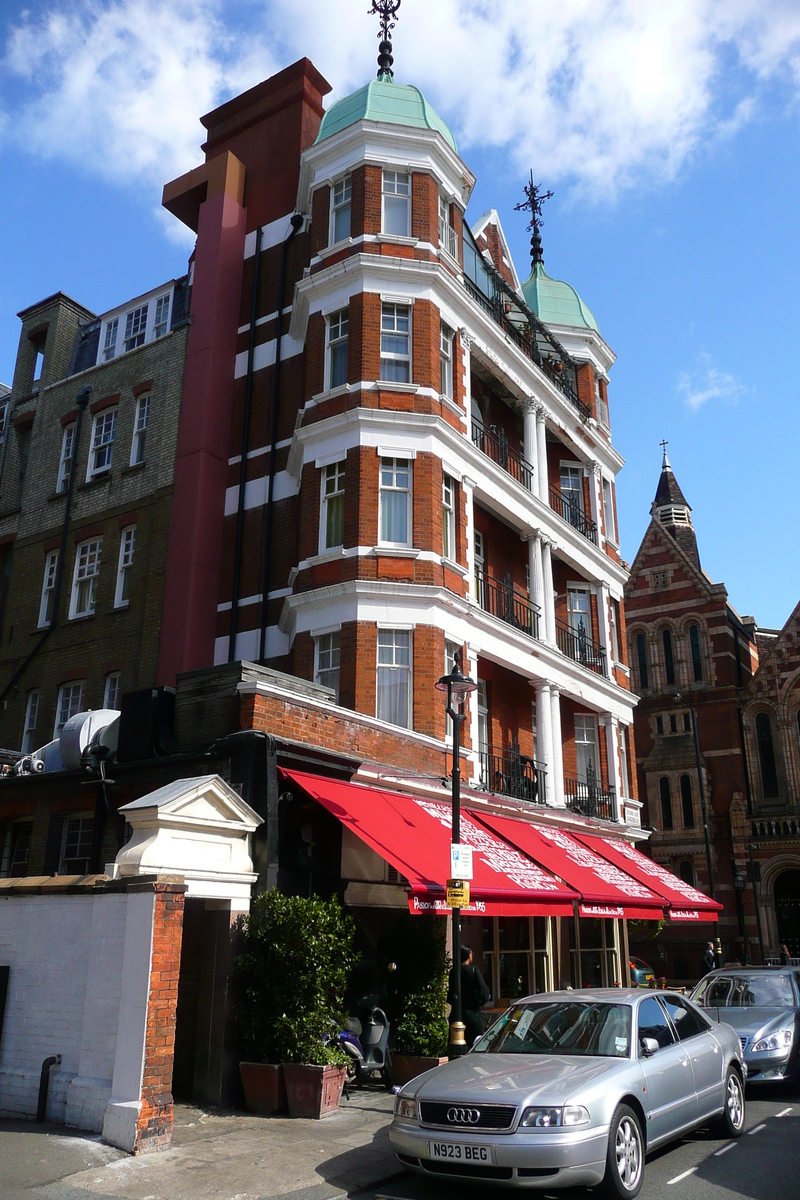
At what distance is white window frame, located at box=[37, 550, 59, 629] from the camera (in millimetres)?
25906

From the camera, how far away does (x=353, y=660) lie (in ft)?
57.5

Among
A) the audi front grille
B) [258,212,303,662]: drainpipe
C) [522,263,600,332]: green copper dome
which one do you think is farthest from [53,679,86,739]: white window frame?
the audi front grille

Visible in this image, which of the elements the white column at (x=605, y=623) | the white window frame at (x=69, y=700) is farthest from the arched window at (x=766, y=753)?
the white window frame at (x=69, y=700)

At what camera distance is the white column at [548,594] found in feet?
75.4

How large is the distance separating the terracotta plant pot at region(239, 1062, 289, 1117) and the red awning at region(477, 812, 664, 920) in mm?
6631

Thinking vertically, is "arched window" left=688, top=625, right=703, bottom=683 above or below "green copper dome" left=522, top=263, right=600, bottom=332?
below

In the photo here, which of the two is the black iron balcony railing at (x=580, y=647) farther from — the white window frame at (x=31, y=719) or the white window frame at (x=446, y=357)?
the white window frame at (x=31, y=719)

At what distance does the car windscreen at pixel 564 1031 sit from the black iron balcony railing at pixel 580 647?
1588cm

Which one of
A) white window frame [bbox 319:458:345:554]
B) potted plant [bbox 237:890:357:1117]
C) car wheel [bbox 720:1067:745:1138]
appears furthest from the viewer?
white window frame [bbox 319:458:345:554]

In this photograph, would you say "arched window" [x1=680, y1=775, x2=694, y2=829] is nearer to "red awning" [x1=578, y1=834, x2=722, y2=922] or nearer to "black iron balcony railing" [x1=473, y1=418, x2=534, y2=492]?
"red awning" [x1=578, y1=834, x2=722, y2=922]

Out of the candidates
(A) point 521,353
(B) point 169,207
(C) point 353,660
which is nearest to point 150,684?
(C) point 353,660

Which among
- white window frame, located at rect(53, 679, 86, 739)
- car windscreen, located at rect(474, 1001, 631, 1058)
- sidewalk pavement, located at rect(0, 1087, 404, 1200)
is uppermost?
white window frame, located at rect(53, 679, 86, 739)

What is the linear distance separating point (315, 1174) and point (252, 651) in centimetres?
1371

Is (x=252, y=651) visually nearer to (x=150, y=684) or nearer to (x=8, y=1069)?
(x=150, y=684)
